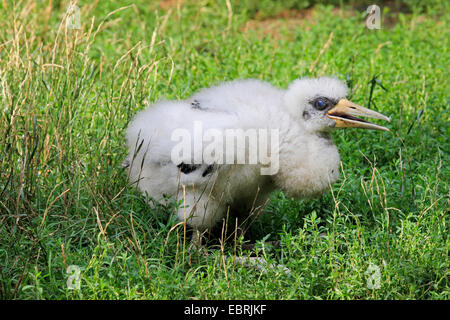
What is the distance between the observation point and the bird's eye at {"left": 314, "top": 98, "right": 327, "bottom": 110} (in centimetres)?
448

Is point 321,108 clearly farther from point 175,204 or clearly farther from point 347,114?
point 175,204

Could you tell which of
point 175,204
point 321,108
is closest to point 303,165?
point 321,108

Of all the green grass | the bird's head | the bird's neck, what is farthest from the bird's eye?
the green grass

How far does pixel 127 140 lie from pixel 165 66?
2053mm

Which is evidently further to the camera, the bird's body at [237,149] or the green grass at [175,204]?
the bird's body at [237,149]

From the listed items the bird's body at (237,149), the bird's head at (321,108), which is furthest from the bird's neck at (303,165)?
the bird's head at (321,108)

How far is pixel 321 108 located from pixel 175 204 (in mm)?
1154

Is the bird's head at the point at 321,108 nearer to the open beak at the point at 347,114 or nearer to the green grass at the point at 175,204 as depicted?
the open beak at the point at 347,114

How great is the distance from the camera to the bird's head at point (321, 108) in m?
4.46

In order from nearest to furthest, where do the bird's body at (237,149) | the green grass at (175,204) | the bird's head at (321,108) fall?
1. the green grass at (175,204)
2. the bird's body at (237,149)
3. the bird's head at (321,108)

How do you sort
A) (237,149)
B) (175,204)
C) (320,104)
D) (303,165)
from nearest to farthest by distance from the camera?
1. (237,149)
2. (175,204)
3. (303,165)
4. (320,104)

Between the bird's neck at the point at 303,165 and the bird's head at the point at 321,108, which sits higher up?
the bird's head at the point at 321,108

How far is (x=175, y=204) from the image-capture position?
4.23 m
